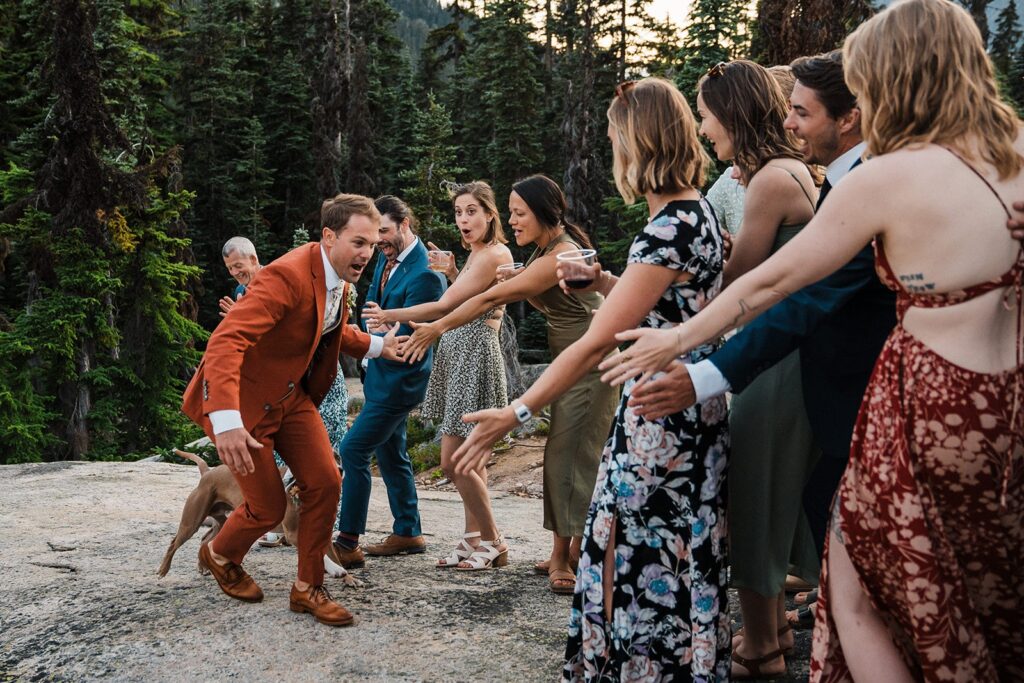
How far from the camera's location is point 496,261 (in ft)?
18.1

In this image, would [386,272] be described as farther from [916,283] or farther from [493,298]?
[916,283]

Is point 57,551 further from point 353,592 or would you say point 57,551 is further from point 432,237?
point 432,237

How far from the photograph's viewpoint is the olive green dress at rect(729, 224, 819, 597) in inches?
127

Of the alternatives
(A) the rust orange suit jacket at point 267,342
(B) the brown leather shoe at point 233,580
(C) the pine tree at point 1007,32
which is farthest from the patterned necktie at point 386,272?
(C) the pine tree at point 1007,32

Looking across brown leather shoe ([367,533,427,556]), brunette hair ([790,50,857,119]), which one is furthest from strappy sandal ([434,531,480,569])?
brunette hair ([790,50,857,119])

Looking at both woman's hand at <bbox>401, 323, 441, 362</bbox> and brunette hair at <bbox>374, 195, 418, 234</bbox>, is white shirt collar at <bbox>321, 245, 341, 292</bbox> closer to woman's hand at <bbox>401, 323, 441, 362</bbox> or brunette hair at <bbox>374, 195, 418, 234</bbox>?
woman's hand at <bbox>401, 323, 441, 362</bbox>

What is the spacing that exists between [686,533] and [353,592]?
2730 mm

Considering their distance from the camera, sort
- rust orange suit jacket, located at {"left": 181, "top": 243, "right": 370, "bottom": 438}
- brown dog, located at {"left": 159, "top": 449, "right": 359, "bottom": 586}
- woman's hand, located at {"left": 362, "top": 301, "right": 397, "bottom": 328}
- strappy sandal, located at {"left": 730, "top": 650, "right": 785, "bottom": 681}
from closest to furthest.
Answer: strappy sandal, located at {"left": 730, "top": 650, "right": 785, "bottom": 681}
rust orange suit jacket, located at {"left": 181, "top": 243, "right": 370, "bottom": 438}
brown dog, located at {"left": 159, "top": 449, "right": 359, "bottom": 586}
woman's hand, located at {"left": 362, "top": 301, "right": 397, "bottom": 328}

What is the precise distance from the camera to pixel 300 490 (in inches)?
179

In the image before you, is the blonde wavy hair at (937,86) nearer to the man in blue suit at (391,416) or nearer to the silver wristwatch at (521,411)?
the silver wristwatch at (521,411)

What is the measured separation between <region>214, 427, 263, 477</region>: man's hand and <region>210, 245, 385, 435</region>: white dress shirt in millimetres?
27

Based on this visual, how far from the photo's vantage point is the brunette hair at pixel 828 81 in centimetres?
282

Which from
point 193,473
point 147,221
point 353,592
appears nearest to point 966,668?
point 353,592

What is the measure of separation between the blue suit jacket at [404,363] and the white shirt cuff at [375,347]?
0.26m
